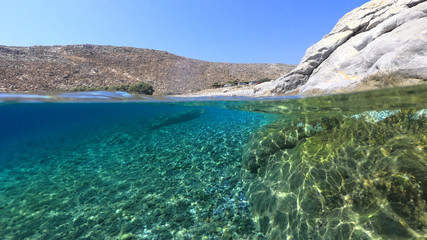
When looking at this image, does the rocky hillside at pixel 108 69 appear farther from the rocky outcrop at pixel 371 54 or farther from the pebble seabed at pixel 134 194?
the pebble seabed at pixel 134 194

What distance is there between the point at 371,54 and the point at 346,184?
28.8 ft

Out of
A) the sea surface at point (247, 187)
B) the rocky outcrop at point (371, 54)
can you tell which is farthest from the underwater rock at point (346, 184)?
the rocky outcrop at point (371, 54)

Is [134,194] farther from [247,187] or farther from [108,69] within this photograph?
[108,69]

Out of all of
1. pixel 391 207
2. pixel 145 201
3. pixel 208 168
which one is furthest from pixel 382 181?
pixel 145 201

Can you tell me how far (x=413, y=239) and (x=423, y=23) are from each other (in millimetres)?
9945

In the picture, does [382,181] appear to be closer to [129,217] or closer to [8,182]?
[129,217]

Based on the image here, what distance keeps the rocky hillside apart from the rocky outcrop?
25.0m

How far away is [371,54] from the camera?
948 cm

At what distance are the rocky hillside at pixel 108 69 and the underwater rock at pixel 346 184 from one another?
32.0 metres

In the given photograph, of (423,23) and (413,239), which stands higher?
(423,23)

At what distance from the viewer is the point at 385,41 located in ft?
30.2

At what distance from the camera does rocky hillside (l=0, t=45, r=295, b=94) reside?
3123 centimetres

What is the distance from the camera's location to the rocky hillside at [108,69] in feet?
102

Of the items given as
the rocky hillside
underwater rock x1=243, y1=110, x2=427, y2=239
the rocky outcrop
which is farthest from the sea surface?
the rocky hillside
